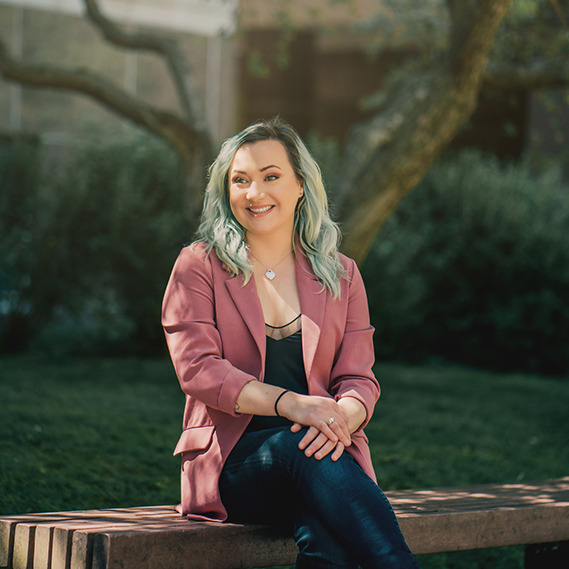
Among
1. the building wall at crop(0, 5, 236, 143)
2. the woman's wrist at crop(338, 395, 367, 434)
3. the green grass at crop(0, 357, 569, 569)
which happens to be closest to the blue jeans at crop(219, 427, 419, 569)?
the woman's wrist at crop(338, 395, 367, 434)

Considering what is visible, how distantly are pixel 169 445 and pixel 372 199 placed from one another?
2306mm

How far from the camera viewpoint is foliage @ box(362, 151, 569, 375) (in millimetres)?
10062

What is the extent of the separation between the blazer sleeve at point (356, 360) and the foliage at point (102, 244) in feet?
22.0

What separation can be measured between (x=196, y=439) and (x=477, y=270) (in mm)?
8295

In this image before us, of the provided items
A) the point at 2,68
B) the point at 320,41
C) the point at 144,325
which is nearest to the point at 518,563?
the point at 2,68

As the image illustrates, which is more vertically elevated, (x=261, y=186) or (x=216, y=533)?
(x=261, y=186)

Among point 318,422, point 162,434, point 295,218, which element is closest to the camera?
point 318,422

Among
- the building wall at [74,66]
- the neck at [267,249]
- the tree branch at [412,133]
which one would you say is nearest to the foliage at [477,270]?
the tree branch at [412,133]

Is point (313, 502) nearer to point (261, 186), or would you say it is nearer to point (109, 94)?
point (261, 186)

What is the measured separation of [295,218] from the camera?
299cm

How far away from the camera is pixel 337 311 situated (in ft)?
9.02

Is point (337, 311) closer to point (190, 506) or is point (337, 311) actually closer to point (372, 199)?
point (190, 506)

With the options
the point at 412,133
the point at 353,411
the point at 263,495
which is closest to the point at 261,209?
the point at 353,411

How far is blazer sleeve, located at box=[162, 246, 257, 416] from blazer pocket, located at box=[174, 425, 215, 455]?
0.13 metres
